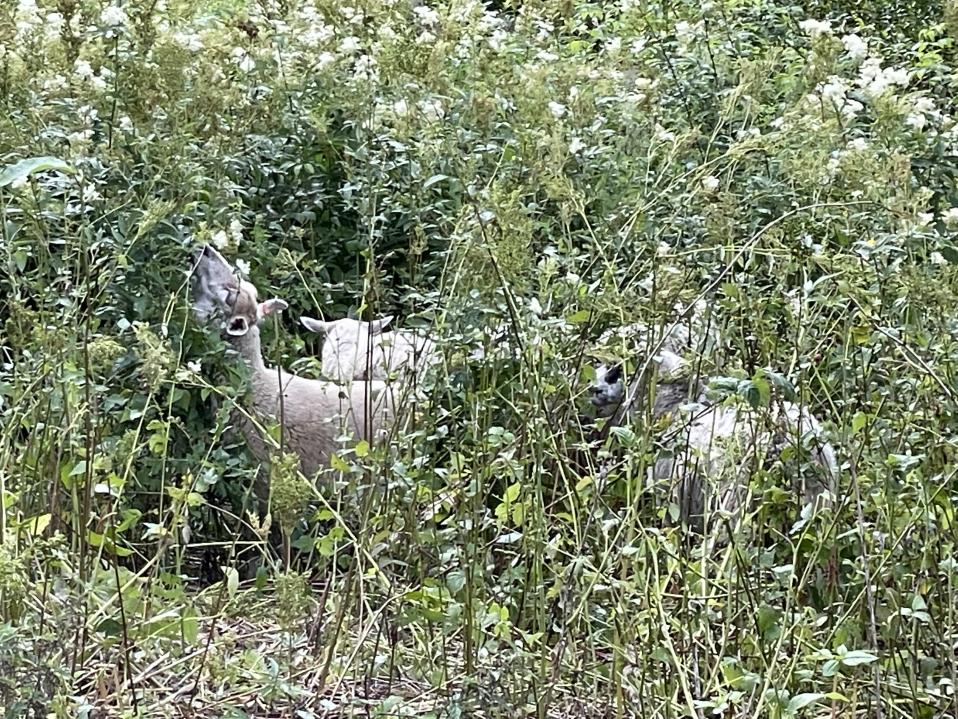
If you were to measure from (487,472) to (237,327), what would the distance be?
1.59 meters

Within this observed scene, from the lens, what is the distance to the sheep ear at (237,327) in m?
4.48

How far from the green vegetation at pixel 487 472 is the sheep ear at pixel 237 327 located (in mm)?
113

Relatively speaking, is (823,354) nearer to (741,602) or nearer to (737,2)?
(741,602)

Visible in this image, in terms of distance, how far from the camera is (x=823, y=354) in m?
3.80

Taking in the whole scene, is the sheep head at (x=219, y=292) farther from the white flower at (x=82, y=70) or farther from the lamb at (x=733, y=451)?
the lamb at (x=733, y=451)

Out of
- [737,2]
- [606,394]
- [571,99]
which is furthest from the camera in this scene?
[737,2]

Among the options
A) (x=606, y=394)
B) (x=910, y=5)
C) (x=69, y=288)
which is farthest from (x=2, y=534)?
(x=910, y=5)

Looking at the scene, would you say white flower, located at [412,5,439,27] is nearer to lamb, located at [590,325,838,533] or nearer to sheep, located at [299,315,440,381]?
sheep, located at [299,315,440,381]

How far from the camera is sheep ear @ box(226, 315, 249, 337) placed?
448cm

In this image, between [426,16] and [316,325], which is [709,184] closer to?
[316,325]

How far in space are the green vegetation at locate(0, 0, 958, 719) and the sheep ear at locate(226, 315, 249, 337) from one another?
0.37ft

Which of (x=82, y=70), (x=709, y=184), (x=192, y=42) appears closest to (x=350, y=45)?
(x=192, y=42)

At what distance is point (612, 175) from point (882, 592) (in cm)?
267

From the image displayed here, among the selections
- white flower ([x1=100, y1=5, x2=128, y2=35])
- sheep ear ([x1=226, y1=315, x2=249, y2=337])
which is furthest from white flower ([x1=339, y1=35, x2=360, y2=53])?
sheep ear ([x1=226, y1=315, x2=249, y2=337])
